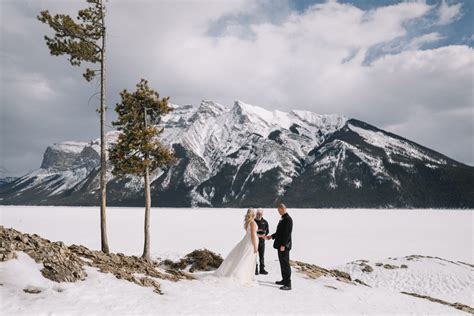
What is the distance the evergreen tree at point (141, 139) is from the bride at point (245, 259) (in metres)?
11.4

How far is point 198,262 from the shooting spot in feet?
58.0

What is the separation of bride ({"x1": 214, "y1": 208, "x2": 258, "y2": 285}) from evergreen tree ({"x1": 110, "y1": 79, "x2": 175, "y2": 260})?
11.4 metres

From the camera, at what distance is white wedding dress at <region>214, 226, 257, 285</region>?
12227 millimetres

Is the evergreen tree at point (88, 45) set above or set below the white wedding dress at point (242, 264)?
above

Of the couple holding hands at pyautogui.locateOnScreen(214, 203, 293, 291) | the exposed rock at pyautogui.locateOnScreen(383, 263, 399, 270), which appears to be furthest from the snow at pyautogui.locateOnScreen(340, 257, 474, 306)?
the couple holding hands at pyautogui.locateOnScreen(214, 203, 293, 291)

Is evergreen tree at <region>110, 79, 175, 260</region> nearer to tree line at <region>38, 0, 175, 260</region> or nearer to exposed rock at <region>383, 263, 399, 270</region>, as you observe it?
tree line at <region>38, 0, 175, 260</region>

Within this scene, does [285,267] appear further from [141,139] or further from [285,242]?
[141,139]

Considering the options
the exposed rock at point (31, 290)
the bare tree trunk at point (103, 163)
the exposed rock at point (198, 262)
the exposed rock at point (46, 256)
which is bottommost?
the exposed rock at point (198, 262)

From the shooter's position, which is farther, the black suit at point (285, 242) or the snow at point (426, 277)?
the snow at point (426, 277)

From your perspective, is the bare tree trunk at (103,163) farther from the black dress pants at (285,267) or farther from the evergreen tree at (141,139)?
the black dress pants at (285,267)

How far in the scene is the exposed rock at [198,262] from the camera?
17.1 meters


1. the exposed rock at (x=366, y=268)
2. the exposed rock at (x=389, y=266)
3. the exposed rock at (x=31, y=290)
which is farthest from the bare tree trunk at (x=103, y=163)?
the exposed rock at (x=389, y=266)

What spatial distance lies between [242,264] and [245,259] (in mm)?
204

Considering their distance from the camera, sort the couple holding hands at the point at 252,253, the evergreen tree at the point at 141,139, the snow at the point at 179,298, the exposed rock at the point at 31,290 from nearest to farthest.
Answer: the snow at the point at 179,298 → the exposed rock at the point at 31,290 → the couple holding hands at the point at 252,253 → the evergreen tree at the point at 141,139
